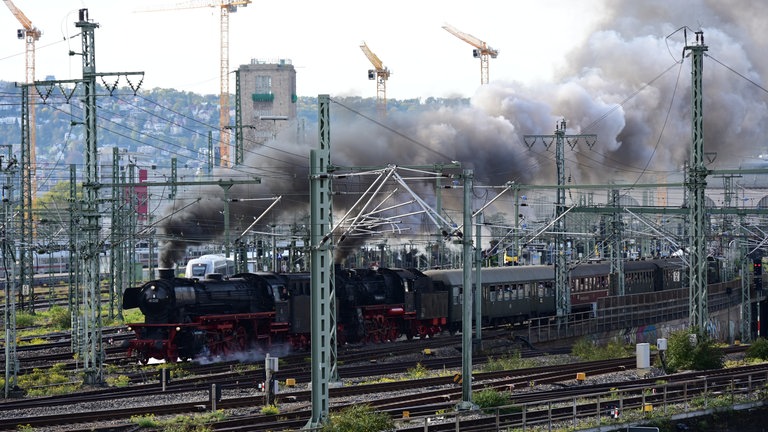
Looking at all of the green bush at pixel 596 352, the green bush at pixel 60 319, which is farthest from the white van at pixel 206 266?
the green bush at pixel 596 352

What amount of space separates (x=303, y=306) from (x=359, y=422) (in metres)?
17.6

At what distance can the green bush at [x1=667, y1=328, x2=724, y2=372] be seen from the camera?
110 ft

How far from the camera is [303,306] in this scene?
38.5m

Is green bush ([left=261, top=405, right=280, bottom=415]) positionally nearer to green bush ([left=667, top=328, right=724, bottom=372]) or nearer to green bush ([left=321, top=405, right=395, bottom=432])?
green bush ([left=321, top=405, right=395, bottom=432])

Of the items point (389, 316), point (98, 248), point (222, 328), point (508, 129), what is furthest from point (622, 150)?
point (98, 248)

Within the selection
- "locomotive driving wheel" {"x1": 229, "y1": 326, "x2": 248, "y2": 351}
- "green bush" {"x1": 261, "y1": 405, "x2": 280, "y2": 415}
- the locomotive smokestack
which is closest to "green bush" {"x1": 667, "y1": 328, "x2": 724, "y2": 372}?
"green bush" {"x1": 261, "y1": 405, "x2": 280, "y2": 415}

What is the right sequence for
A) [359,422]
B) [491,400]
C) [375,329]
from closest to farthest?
[359,422], [491,400], [375,329]

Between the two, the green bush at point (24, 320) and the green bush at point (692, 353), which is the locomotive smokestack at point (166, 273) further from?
the green bush at point (24, 320)

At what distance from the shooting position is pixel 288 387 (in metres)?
30.4

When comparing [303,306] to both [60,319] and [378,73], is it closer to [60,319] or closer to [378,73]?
[60,319]

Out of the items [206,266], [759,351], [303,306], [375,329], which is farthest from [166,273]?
[206,266]

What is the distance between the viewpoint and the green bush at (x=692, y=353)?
110 ft

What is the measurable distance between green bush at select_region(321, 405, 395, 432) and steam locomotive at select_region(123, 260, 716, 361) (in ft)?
50.3

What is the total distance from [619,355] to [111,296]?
1041 inches
